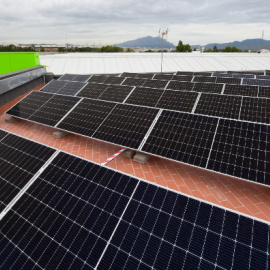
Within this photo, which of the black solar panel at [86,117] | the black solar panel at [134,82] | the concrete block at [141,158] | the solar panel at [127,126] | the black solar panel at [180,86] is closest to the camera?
the concrete block at [141,158]

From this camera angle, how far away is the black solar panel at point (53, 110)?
12.9 metres

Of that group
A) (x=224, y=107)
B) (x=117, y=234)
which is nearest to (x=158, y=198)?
(x=117, y=234)

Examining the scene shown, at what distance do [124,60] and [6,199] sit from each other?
3726 centimetres

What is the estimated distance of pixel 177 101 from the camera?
14133 mm

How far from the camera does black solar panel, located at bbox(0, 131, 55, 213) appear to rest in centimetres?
629

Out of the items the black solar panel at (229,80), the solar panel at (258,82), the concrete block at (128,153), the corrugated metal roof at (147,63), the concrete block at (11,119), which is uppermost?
→ the corrugated metal roof at (147,63)

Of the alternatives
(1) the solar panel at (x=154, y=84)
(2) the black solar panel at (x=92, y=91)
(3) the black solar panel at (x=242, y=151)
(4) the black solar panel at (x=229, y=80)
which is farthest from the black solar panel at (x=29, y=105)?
(4) the black solar panel at (x=229, y=80)

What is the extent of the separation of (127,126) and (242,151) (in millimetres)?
5255

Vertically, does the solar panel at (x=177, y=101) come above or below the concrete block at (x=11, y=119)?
above

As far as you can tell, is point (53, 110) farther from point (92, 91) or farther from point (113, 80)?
point (113, 80)

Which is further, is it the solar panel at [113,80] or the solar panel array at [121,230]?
the solar panel at [113,80]

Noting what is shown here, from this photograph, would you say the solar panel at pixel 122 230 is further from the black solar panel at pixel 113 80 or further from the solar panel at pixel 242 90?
the black solar panel at pixel 113 80

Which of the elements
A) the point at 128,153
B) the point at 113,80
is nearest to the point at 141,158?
the point at 128,153

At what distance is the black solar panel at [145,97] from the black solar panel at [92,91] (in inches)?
123
